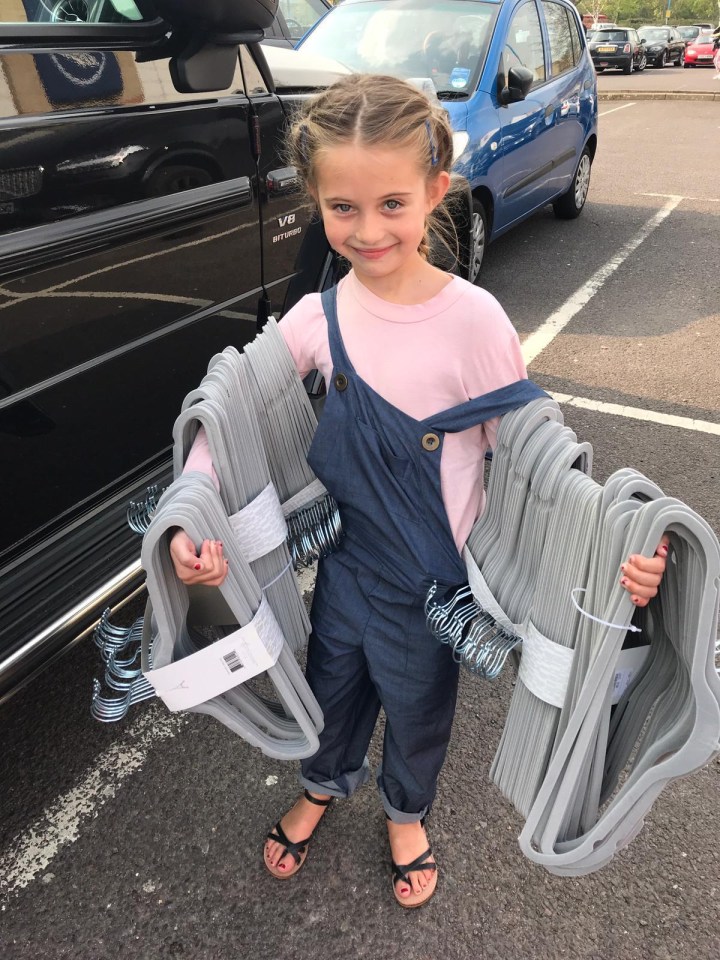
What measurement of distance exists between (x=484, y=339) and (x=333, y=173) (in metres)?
0.35

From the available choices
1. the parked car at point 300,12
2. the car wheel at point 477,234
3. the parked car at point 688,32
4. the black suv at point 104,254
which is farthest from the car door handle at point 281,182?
the parked car at point 688,32

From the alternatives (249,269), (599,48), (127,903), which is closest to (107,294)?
(249,269)

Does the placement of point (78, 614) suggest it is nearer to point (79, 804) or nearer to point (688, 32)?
point (79, 804)

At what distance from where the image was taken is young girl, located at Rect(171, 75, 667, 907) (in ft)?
3.94

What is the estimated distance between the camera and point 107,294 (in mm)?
1896

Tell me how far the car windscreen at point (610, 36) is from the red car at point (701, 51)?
7190 millimetres

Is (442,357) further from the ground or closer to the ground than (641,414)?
further from the ground

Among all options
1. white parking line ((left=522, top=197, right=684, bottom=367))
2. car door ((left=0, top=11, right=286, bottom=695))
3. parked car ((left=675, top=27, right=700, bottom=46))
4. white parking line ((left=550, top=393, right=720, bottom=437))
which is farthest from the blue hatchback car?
parked car ((left=675, top=27, right=700, bottom=46))

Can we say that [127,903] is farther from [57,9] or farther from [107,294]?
[57,9]

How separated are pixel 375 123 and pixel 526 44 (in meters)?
4.91

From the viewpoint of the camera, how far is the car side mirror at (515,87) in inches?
188

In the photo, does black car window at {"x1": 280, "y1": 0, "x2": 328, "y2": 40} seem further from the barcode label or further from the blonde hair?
the barcode label

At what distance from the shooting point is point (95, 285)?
1.85 m

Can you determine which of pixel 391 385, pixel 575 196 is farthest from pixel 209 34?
pixel 575 196
